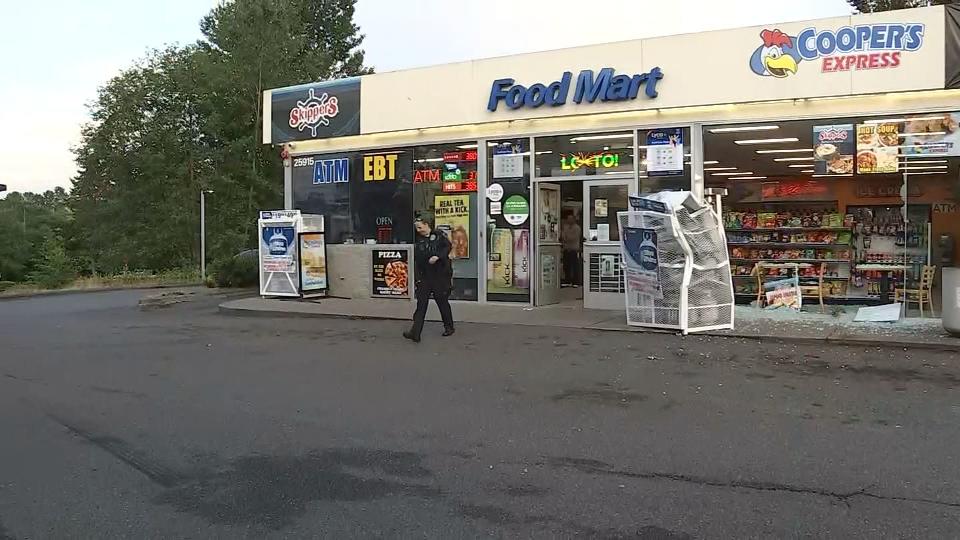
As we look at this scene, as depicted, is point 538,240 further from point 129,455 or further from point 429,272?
point 129,455

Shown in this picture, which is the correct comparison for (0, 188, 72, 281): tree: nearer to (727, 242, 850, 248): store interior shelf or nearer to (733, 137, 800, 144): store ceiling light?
(727, 242, 850, 248): store interior shelf

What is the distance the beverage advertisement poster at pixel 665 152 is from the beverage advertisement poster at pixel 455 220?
12.0 feet

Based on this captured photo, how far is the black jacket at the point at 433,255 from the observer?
1069 centimetres

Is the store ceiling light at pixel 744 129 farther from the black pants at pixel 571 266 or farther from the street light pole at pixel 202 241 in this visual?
the street light pole at pixel 202 241

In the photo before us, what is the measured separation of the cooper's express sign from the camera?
37.6 ft

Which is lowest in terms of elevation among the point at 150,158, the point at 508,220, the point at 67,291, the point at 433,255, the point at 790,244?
the point at 67,291

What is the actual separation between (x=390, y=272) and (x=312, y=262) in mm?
1750

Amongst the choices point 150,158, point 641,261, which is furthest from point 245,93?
point 641,261

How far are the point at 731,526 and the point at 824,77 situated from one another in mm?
10001

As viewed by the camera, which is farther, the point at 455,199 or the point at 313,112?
the point at 313,112

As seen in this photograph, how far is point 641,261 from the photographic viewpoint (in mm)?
11078

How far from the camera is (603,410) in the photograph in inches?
258

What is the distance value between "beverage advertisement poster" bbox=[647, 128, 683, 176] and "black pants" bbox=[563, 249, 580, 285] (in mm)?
4945

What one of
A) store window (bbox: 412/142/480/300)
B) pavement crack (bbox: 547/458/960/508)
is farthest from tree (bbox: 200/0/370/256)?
pavement crack (bbox: 547/458/960/508)
